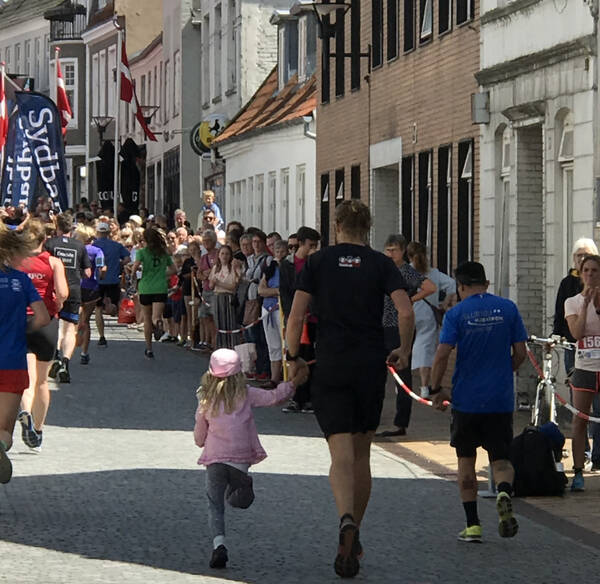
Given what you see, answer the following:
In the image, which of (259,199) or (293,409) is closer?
(293,409)

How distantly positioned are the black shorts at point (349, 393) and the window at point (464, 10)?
14.3 metres

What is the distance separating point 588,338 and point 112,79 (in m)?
59.3

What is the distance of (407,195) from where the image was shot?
29234mm

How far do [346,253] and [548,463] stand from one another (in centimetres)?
349

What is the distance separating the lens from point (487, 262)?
76.8 ft

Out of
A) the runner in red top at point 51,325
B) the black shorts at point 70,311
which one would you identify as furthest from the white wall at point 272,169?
the runner in red top at point 51,325

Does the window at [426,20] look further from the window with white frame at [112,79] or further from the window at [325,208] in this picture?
the window with white frame at [112,79]

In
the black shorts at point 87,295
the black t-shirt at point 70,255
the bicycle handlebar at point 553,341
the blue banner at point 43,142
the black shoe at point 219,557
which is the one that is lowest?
the black shoe at point 219,557

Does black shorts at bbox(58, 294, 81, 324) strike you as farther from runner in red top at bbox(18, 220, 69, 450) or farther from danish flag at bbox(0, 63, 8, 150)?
danish flag at bbox(0, 63, 8, 150)

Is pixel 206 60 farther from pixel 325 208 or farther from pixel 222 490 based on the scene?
pixel 222 490

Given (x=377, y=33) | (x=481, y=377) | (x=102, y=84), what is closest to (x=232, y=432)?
(x=481, y=377)

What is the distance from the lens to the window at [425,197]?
90.2 feet

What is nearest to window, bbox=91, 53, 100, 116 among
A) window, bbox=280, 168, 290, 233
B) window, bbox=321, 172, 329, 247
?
window, bbox=280, 168, 290, 233

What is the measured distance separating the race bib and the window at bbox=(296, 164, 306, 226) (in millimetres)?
24535
